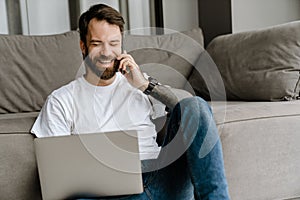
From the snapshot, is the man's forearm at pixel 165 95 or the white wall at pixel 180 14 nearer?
the man's forearm at pixel 165 95

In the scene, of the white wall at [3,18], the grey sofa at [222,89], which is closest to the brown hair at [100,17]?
the grey sofa at [222,89]

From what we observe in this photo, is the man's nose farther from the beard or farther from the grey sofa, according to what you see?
the grey sofa

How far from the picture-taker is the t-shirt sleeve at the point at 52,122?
4.17 ft

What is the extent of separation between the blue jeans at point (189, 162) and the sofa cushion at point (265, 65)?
2.24ft

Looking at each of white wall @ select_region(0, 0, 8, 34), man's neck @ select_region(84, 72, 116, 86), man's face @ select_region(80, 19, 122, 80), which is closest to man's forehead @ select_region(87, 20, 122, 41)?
man's face @ select_region(80, 19, 122, 80)

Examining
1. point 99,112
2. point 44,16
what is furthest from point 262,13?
point 99,112

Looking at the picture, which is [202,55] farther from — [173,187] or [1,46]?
[173,187]

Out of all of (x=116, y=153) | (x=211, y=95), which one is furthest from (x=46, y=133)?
(x=211, y=95)

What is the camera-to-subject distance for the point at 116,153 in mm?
1053

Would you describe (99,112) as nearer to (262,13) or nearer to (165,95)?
(165,95)

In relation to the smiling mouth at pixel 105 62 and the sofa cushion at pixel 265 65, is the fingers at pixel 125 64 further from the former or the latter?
the sofa cushion at pixel 265 65

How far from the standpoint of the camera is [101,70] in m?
1.38

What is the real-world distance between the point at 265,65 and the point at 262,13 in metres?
0.83

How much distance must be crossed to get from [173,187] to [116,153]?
0.25 meters
